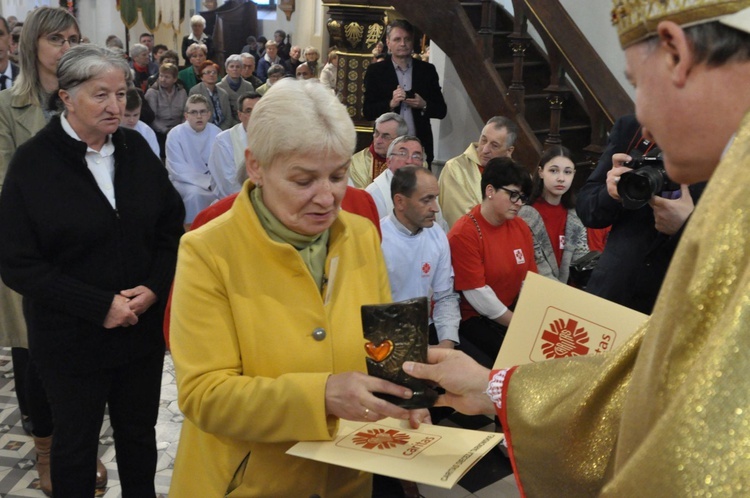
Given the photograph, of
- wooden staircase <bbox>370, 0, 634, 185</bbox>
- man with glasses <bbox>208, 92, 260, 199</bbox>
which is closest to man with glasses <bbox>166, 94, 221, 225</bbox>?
man with glasses <bbox>208, 92, 260, 199</bbox>

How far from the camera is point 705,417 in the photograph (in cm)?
78

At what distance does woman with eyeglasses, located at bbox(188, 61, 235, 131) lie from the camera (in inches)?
355

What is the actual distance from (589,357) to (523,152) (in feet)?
17.2

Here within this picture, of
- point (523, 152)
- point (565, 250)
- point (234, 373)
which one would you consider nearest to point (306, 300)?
point (234, 373)

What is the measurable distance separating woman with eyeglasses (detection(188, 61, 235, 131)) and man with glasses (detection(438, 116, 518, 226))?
13.8 ft

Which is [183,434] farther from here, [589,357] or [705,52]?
[705,52]

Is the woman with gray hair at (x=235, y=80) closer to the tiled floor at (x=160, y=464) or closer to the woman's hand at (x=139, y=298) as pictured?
the tiled floor at (x=160, y=464)

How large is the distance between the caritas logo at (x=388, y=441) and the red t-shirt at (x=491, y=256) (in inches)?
101

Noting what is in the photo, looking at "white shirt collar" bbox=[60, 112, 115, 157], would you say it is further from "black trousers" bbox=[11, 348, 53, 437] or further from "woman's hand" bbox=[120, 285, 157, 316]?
"black trousers" bbox=[11, 348, 53, 437]

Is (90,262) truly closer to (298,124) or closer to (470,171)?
(298,124)

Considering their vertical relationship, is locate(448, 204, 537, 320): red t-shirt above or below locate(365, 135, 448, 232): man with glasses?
below

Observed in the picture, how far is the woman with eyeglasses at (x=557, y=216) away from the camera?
4.77 meters

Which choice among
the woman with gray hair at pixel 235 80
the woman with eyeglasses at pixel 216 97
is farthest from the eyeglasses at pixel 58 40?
the woman with gray hair at pixel 235 80

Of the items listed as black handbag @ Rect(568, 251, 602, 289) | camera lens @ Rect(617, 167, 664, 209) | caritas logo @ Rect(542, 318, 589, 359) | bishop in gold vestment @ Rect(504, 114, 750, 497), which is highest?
bishop in gold vestment @ Rect(504, 114, 750, 497)
